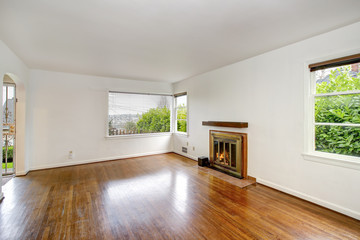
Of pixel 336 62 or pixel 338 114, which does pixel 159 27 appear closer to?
pixel 336 62

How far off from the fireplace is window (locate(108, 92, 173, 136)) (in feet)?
7.05

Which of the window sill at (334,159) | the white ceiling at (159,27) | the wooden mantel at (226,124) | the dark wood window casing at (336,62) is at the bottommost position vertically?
the window sill at (334,159)

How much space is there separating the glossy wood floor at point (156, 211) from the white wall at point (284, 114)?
0.26 m

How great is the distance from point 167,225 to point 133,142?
11.9ft

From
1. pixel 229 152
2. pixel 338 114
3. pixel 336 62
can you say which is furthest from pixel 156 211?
pixel 336 62

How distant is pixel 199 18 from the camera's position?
205 centimetres

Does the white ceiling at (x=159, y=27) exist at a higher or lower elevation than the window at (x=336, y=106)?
higher

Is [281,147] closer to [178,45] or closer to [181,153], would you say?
[178,45]

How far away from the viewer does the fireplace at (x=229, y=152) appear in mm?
3607

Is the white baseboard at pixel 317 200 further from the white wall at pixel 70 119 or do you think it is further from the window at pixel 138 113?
the white wall at pixel 70 119

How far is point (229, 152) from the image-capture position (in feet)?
12.8

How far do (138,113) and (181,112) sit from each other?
1.39 meters

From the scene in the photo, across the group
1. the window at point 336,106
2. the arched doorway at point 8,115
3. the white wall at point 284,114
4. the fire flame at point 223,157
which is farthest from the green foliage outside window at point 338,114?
the arched doorway at point 8,115

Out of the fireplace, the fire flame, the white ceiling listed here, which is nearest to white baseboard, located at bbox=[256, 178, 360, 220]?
the fireplace
